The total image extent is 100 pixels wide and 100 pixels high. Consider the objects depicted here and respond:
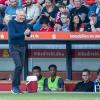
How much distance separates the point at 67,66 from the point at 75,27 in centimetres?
147

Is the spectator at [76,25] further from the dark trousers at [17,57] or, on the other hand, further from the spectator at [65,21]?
the dark trousers at [17,57]

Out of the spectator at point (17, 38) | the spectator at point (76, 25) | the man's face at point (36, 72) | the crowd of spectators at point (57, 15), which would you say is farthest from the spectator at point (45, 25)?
the spectator at point (17, 38)

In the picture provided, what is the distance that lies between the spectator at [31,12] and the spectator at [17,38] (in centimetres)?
293

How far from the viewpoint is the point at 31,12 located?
14242 mm

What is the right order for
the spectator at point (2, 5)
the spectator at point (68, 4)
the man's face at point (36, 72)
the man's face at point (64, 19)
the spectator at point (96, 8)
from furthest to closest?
the spectator at point (2, 5) → the spectator at point (68, 4) → the spectator at point (96, 8) → the man's face at point (64, 19) → the man's face at point (36, 72)

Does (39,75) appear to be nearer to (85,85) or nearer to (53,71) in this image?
(53,71)

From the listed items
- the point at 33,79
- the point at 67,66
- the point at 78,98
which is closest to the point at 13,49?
the point at 33,79

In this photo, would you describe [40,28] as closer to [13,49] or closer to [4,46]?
[4,46]

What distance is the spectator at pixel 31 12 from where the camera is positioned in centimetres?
1405

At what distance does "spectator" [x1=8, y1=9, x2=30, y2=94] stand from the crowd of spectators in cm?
247

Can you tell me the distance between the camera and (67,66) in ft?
47.5

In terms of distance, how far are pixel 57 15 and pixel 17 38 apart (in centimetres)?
315

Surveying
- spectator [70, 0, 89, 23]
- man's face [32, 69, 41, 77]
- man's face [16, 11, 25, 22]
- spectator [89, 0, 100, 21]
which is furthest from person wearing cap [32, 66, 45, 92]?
man's face [16, 11, 25, 22]

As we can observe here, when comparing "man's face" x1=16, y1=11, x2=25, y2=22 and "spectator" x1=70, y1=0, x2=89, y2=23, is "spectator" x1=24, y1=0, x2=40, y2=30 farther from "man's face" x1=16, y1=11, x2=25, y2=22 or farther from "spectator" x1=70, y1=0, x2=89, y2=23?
"man's face" x1=16, y1=11, x2=25, y2=22
